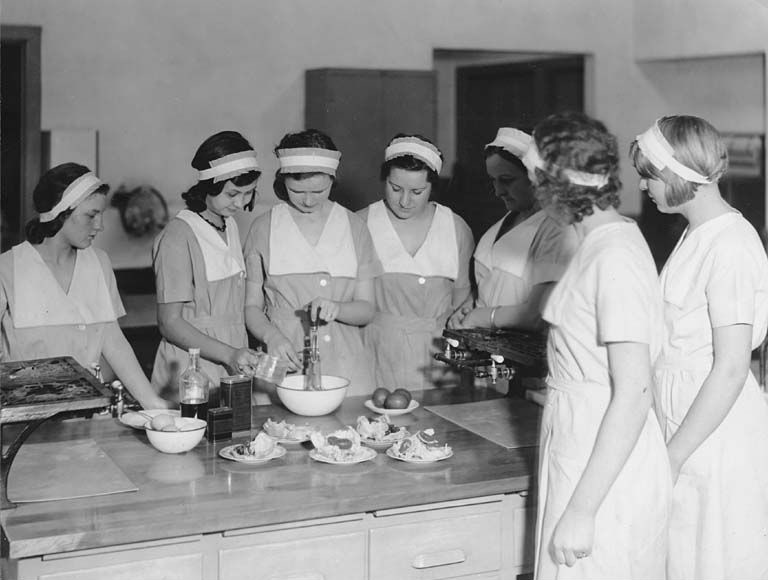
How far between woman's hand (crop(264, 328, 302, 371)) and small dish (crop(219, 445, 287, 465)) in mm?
521

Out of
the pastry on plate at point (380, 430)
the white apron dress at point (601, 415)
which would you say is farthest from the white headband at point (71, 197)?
the white apron dress at point (601, 415)

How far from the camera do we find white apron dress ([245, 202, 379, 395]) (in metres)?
3.51

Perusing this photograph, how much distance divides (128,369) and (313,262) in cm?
78

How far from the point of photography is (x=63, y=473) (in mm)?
2295

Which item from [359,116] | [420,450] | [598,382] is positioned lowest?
[420,450]

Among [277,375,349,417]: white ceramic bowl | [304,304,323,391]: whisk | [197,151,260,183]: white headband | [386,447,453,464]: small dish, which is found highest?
[197,151,260,183]: white headband

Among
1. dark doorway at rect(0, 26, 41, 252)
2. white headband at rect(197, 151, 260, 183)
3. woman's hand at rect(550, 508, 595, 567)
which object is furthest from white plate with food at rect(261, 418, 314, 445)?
dark doorway at rect(0, 26, 41, 252)

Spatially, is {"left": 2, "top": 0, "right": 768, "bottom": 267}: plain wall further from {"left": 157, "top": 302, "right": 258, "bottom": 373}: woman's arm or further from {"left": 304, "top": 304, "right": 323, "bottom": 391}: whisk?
{"left": 304, "top": 304, "right": 323, "bottom": 391}: whisk

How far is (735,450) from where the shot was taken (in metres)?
2.22

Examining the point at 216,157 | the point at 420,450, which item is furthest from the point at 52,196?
the point at 420,450

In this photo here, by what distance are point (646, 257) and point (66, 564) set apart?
4.29 ft

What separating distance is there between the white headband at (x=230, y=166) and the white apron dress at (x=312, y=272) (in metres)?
0.26

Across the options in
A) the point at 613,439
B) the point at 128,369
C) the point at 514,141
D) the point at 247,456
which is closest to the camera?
the point at 613,439

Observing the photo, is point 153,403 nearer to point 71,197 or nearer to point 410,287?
point 71,197
